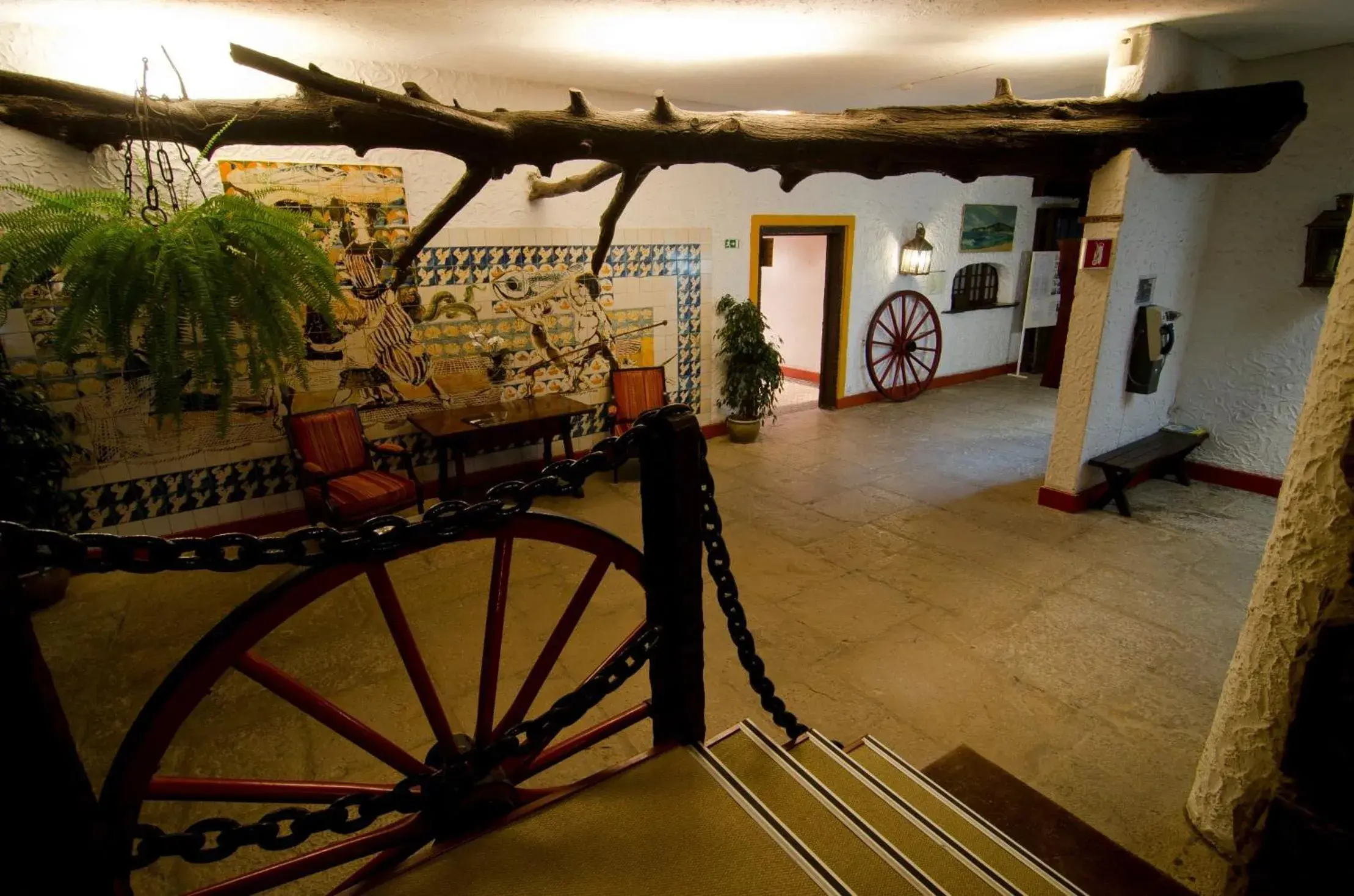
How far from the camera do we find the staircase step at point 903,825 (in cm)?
148

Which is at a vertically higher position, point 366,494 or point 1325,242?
point 1325,242

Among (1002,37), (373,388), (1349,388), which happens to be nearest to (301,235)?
(373,388)

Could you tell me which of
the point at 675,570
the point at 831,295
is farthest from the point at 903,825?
the point at 831,295

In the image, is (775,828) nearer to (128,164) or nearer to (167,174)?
(128,164)

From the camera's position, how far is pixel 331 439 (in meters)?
4.13

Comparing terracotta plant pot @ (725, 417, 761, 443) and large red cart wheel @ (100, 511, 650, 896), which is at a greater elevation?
large red cart wheel @ (100, 511, 650, 896)

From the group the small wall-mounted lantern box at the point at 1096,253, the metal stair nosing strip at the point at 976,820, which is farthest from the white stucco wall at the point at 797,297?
the metal stair nosing strip at the point at 976,820

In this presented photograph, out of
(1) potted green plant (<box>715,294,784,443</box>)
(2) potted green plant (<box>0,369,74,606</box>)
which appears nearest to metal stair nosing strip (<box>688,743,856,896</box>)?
(2) potted green plant (<box>0,369,74,606</box>)

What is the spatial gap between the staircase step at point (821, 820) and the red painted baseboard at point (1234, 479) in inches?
199

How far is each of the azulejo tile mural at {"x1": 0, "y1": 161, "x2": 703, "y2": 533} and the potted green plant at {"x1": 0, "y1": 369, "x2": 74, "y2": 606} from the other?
0.26m

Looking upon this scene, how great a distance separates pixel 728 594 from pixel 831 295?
6.06m

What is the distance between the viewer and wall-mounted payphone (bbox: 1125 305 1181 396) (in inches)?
169

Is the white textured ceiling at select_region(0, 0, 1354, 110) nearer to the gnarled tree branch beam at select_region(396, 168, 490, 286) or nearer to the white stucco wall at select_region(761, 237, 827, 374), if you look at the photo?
the gnarled tree branch beam at select_region(396, 168, 490, 286)

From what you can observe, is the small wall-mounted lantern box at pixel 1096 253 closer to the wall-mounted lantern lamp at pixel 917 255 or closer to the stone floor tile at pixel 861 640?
the stone floor tile at pixel 861 640
